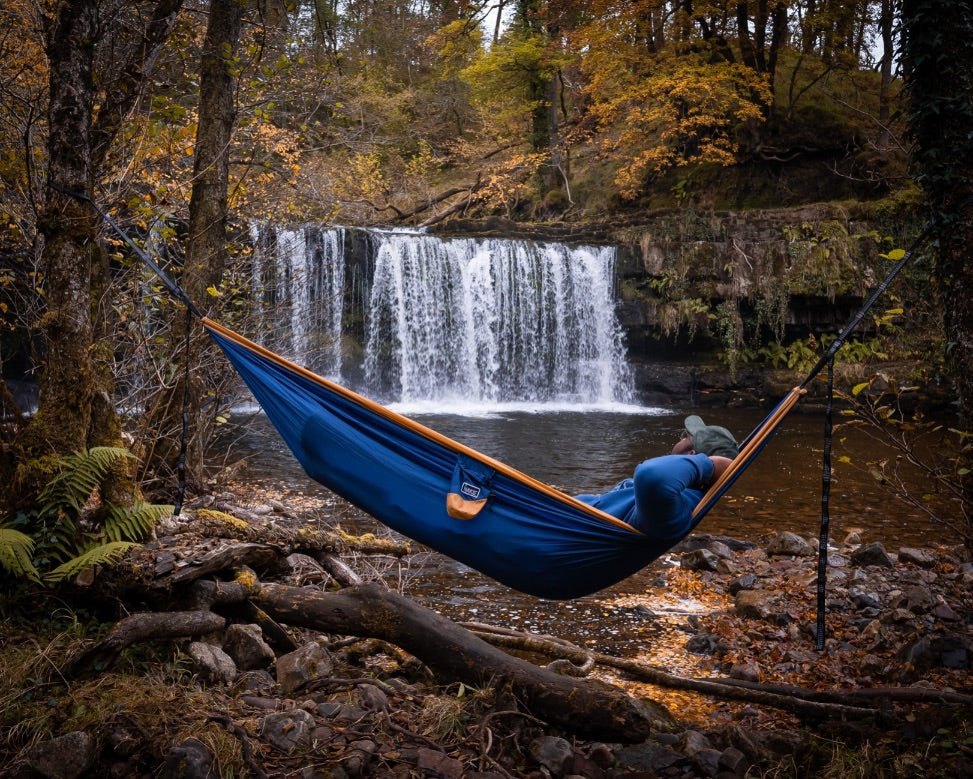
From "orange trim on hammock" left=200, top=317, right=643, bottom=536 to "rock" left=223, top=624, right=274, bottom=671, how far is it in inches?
34.2

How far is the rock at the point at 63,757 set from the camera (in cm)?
162

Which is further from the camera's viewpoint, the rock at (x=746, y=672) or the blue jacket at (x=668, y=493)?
the rock at (x=746, y=672)

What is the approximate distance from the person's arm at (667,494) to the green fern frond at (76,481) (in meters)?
1.64

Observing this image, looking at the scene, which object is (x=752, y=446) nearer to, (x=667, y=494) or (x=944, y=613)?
(x=667, y=494)

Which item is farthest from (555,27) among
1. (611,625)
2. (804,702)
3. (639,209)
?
(804,702)

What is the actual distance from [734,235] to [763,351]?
76.9 inches

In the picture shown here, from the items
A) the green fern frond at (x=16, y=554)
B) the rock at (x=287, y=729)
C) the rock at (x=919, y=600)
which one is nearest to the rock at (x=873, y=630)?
the rock at (x=919, y=600)

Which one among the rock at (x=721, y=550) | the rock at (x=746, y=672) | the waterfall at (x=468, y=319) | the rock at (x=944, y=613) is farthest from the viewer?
the waterfall at (x=468, y=319)

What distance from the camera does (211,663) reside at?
215 centimetres

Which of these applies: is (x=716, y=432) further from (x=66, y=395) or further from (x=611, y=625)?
(x=66, y=395)

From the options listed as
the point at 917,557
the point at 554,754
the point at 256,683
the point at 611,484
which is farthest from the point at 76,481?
the point at 611,484

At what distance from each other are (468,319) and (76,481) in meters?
9.63

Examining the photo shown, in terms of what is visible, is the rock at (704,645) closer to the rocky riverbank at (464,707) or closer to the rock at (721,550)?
the rocky riverbank at (464,707)

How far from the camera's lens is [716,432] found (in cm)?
233
